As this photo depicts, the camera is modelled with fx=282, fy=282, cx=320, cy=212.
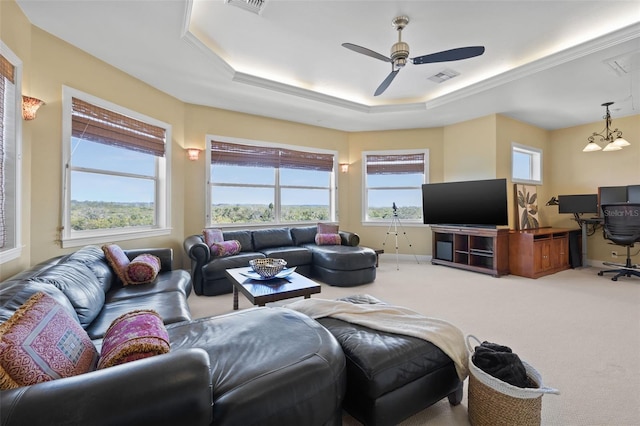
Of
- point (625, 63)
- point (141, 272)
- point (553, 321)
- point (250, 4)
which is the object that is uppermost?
point (250, 4)

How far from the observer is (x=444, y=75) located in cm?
389

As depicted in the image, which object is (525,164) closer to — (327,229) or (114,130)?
(327,229)

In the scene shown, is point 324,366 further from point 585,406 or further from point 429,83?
point 429,83

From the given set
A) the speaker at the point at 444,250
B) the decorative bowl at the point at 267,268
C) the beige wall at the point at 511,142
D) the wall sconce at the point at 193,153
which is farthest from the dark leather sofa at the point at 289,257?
the beige wall at the point at 511,142

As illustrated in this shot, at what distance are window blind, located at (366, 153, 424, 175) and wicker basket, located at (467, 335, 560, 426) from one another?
486cm

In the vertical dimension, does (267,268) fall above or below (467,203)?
below

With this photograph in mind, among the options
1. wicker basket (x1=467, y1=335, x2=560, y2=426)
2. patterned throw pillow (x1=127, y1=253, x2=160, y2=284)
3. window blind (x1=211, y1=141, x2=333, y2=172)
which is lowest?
wicker basket (x1=467, y1=335, x2=560, y2=426)

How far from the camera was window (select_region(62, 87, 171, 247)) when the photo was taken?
9.92 ft

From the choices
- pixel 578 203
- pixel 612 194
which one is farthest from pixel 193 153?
pixel 612 194

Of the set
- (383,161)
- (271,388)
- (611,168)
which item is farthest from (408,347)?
(611,168)

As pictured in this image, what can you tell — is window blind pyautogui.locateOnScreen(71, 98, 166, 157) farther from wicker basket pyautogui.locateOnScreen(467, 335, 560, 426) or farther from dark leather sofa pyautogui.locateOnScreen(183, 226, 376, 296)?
wicker basket pyautogui.locateOnScreen(467, 335, 560, 426)

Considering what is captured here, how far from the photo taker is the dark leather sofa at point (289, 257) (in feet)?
11.9

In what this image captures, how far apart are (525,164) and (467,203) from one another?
192 centimetres

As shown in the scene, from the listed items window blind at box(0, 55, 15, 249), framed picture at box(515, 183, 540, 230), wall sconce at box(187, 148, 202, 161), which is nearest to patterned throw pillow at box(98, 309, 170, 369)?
window blind at box(0, 55, 15, 249)
